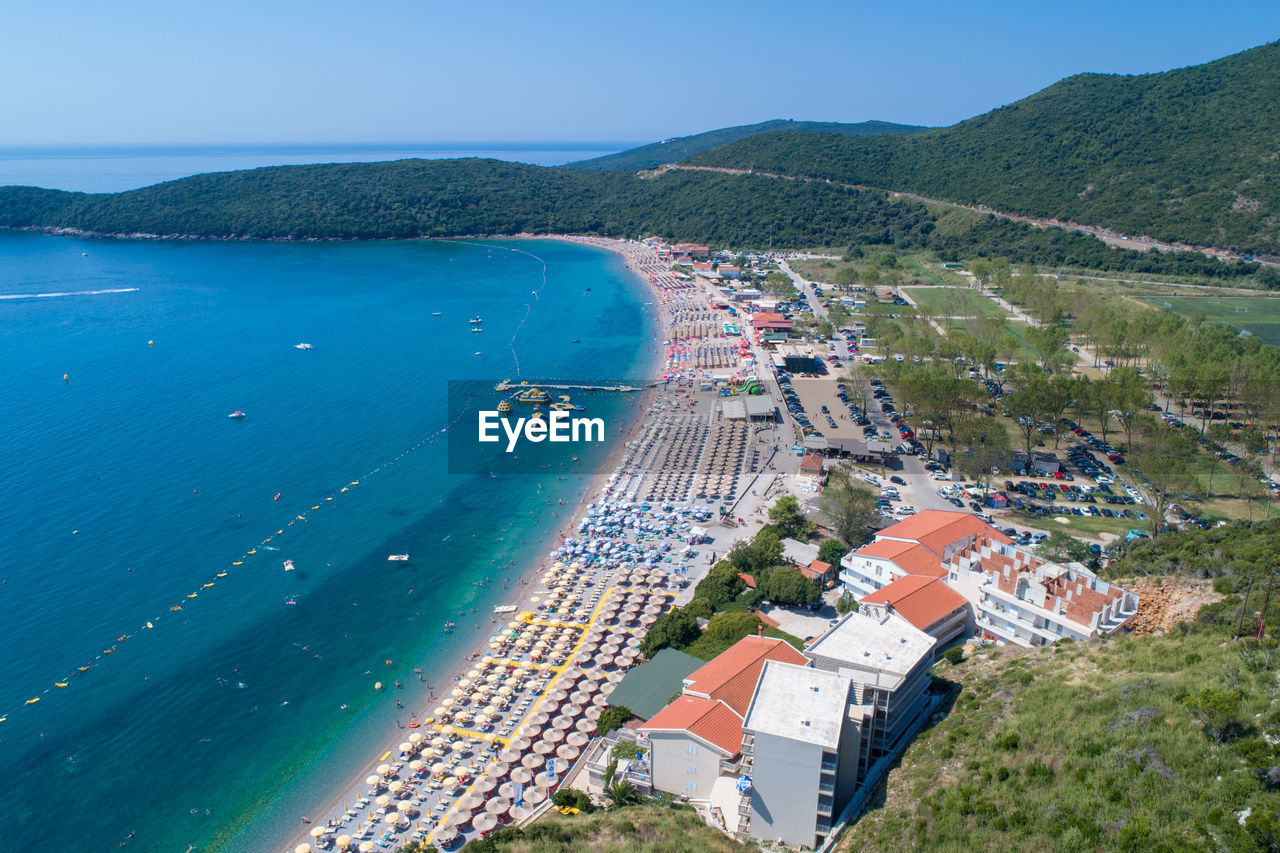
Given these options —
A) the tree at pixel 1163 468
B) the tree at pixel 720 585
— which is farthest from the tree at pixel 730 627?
the tree at pixel 1163 468

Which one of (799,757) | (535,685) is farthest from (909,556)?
(535,685)

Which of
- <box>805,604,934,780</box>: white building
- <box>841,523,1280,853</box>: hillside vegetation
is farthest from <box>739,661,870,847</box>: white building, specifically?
<box>841,523,1280,853</box>: hillside vegetation

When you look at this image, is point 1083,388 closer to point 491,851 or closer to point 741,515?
point 741,515

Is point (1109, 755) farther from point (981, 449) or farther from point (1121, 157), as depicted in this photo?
point (1121, 157)

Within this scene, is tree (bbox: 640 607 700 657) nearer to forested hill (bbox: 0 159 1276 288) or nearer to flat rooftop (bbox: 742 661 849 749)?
flat rooftop (bbox: 742 661 849 749)

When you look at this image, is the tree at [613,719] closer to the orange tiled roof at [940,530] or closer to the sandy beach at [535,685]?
the sandy beach at [535,685]
